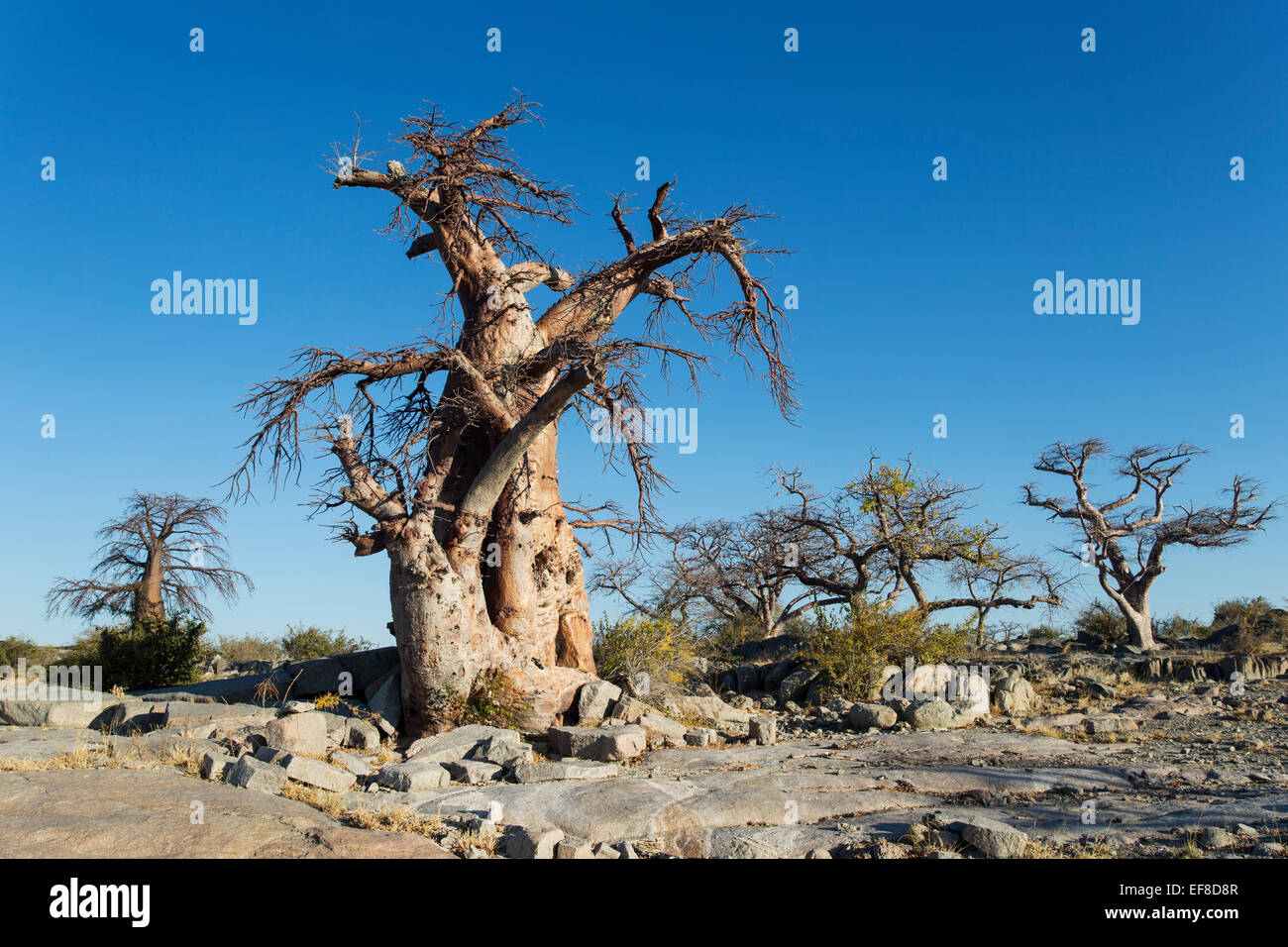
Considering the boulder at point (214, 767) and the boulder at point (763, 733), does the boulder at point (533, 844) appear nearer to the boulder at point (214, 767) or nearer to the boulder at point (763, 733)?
the boulder at point (214, 767)

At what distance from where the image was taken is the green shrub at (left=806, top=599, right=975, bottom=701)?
47.6 ft

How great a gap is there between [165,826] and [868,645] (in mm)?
11354

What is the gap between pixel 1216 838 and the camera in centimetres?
582

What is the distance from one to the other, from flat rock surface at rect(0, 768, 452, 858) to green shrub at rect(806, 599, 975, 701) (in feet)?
32.5

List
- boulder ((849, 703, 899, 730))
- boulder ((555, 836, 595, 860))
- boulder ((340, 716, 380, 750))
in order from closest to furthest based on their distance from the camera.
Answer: boulder ((555, 836, 595, 860)) → boulder ((340, 716, 380, 750)) → boulder ((849, 703, 899, 730))

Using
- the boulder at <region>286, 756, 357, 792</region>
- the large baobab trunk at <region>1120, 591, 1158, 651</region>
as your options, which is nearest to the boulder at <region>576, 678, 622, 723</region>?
the boulder at <region>286, 756, 357, 792</region>

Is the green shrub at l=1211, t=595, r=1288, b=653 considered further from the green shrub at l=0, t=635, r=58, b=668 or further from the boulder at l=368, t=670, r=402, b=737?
the green shrub at l=0, t=635, r=58, b=668

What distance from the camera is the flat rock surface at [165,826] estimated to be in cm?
541

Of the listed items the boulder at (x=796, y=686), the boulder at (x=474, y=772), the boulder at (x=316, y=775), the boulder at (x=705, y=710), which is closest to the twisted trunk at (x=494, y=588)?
the boulder at (x=705, y=710)

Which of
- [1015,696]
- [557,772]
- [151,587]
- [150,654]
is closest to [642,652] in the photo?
[557,772]

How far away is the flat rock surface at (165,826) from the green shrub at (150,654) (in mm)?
10882

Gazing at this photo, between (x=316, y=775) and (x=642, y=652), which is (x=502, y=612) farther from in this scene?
(x=316, y=775)

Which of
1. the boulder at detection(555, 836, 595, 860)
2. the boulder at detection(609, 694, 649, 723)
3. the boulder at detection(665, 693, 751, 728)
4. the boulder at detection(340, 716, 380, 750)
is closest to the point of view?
the boulder at detection(555, 836, 595, 860)
